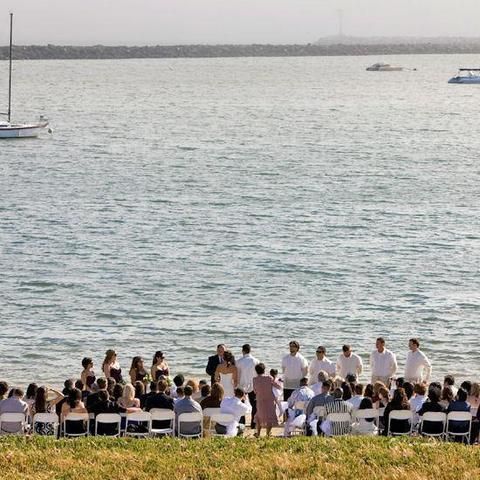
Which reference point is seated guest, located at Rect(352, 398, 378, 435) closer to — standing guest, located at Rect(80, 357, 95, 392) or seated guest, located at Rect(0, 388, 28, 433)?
standing guest, located at Rect(80, 357, 95, 392)

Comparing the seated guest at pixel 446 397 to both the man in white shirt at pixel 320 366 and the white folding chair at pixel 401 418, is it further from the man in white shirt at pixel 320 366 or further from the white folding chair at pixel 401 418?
the man in white shirt at pixel 320 366

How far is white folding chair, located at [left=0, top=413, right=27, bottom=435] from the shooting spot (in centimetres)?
1914

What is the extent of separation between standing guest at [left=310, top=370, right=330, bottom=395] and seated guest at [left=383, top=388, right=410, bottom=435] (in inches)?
51.5

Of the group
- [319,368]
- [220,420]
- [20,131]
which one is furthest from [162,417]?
[20,131]

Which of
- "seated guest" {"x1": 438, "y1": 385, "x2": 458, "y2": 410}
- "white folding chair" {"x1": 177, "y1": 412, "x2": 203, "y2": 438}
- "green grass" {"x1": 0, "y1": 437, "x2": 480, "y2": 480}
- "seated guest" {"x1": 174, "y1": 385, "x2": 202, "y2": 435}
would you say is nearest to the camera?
"green grass" {"x1": 0, "y1": 437, "x2": 480, "y2": 480}

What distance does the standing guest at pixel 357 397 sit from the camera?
63.6ft

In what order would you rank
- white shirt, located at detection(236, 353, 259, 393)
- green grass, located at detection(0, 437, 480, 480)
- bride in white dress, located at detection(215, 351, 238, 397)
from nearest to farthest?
green grass, located at detection(0, 437, 480, 480)
bride in white dress, located at detection(215, 351, 238, 397)
white shirt, located at detection(236, 353, 259, 393)

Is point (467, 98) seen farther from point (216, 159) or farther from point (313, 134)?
point (216, 159)

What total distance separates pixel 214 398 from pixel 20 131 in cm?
8063

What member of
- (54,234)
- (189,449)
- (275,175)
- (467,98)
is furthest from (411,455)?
(467,98)

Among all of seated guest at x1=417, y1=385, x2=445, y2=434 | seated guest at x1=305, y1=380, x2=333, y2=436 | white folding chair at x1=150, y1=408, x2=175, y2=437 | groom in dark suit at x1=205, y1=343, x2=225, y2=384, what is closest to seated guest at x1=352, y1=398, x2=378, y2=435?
seated guest at x1=305, y1=380, x2=333, y2=436

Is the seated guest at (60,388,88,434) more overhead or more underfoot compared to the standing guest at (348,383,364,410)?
more underfoot

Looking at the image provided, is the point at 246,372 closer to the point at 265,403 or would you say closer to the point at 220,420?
the point at 265,403

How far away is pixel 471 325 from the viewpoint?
3522 centimetres
